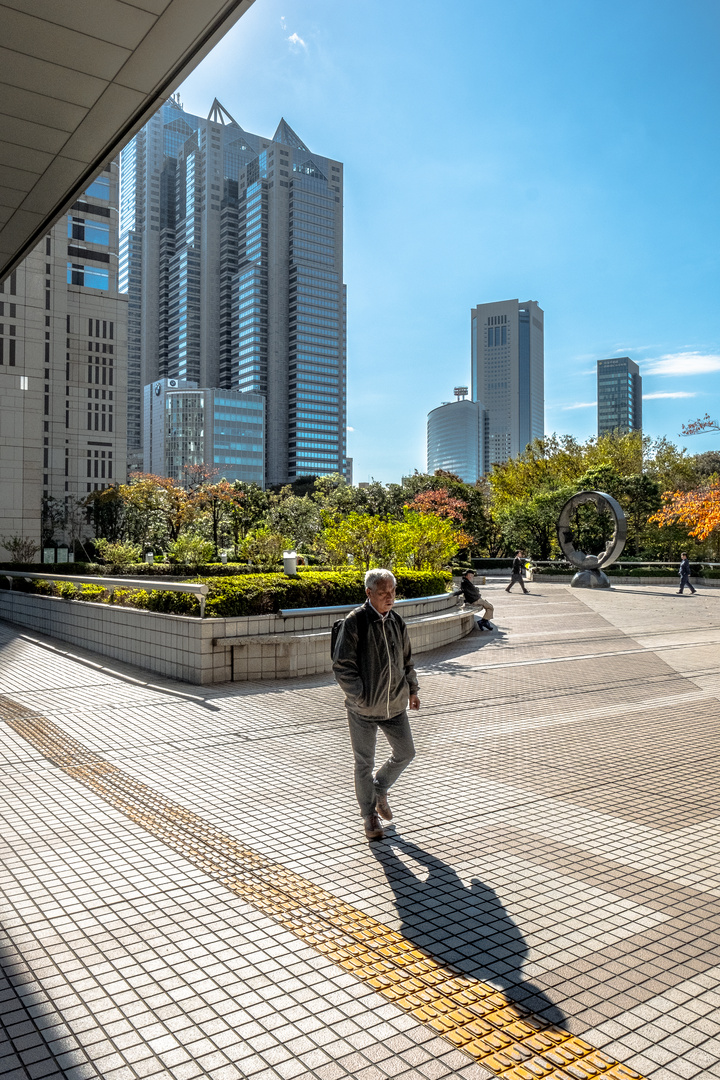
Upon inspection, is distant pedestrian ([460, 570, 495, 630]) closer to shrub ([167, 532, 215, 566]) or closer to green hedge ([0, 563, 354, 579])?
green hedge ([0, 563, 354, 579])

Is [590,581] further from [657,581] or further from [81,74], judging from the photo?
[81,74]

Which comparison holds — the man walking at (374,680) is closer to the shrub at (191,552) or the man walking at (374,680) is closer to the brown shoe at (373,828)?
the brown shoe at (373,828)

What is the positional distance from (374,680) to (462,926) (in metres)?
1.42

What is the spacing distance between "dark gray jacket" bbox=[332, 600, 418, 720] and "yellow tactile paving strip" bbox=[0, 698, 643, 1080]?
3.44ft

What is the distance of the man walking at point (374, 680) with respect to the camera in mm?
4336

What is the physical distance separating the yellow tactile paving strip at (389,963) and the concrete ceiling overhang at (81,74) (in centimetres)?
507

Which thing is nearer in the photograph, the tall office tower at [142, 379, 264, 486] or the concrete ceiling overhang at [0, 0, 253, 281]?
the concrete ceiling overhang at [0, 0, 253, 281]

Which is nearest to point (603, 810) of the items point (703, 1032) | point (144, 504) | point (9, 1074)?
point (703, 1032)

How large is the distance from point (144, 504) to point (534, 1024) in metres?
42.9

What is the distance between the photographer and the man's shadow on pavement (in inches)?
116

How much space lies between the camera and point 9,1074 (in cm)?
240

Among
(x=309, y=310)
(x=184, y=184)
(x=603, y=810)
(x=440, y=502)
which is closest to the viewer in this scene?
(x=603, y=810)

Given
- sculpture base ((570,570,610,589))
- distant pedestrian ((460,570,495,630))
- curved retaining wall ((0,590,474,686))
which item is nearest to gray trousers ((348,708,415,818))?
curved retaining wall ((0,590,474,686))

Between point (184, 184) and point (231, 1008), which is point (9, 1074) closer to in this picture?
point (231, 1008)
